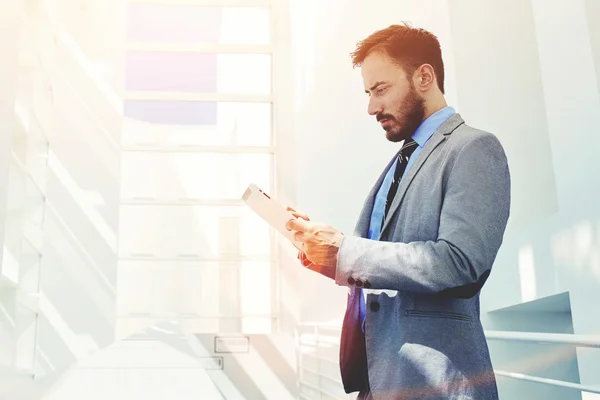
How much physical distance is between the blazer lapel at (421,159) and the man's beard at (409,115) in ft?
0.41

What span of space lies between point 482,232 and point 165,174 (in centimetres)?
283

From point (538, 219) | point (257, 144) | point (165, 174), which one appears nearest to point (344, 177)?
point (538, 219)

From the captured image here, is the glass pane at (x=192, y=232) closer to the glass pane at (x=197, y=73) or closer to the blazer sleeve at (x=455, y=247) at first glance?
the glass pane at (x=197, y=73)

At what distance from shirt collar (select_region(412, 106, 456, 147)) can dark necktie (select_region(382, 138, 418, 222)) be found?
17mm

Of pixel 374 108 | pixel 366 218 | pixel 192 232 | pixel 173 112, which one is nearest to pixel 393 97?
pixel 374 108

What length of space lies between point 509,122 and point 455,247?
1655 mm

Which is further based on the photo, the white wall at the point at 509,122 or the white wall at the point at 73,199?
the white wall at the point at 73,199

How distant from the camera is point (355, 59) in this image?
151 centimetres

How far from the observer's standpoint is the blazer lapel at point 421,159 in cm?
123

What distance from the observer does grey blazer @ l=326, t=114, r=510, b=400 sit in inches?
43.0

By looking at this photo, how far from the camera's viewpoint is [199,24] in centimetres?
385

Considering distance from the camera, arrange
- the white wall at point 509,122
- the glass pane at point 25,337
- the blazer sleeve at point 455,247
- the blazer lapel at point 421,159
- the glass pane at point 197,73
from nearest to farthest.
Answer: the blazer sleeve at point 455,247 < the blazer lapel at point 421,159 < the white wall at point 509,122 < the glass pane at point 25,337 < the glass pane at point 197,73

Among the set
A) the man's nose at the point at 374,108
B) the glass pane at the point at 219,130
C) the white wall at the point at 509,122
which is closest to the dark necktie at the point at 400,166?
the man's nose at the point at 374,108

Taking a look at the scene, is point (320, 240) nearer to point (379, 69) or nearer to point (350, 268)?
point (350, 268)
